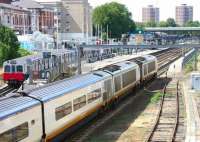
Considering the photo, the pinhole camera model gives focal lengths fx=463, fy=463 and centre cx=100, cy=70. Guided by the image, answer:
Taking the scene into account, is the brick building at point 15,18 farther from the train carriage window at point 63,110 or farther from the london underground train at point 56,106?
the train carriage window at point 63,110

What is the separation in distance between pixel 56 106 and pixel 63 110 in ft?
3.09

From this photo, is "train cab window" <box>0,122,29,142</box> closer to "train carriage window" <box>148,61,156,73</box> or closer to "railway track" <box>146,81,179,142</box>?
"railway track" <box>146,81,179,142</box>

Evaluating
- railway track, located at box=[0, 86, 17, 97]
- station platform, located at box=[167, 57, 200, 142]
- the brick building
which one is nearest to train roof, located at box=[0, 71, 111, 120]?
station platform, located at box=[167, 57, 200, 142]

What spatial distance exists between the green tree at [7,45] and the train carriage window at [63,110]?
4396 centimetres

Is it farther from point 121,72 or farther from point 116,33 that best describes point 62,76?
point 116,33

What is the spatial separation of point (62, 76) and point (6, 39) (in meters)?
17.3

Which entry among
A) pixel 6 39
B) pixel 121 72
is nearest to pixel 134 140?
pixel 121 72

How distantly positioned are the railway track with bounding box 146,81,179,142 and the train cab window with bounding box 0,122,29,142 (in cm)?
706

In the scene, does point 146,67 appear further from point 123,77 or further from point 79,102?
point 79,102

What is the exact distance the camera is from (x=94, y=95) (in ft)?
86.8

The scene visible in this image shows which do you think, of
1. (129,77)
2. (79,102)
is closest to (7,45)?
(129,77)

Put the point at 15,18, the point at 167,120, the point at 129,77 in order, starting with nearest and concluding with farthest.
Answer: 1. the point at 167,120
2. the point at 129,77
3. the point at 15,18

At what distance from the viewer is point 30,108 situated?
17969 mm

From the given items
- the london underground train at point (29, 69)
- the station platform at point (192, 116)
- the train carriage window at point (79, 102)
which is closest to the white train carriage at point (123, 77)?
the station platform at point (192, 116)
